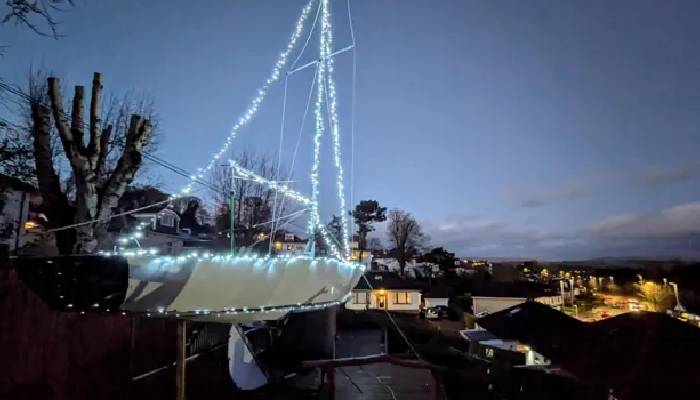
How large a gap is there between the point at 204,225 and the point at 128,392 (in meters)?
32.8

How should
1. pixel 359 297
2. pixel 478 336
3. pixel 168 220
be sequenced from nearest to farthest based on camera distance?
pixel 478 336, pixel 168 220, pixel 359 297

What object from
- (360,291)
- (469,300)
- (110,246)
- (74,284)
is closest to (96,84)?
(110,246)

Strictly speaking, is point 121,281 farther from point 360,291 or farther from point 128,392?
point 360,291

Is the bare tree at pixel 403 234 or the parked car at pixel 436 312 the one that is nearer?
the parked car at pixel 436 312

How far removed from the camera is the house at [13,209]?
15370mm

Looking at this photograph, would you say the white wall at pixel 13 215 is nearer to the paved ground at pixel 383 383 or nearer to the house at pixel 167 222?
the house at pixel 167 222

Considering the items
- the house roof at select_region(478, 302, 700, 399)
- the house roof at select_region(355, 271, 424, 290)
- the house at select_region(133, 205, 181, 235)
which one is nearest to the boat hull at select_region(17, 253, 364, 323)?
the house roof at select_region(478, 302, 700, 399)

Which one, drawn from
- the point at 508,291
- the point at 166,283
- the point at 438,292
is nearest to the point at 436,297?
the point at 438,292

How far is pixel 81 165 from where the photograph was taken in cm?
723

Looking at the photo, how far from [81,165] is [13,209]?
502 inches

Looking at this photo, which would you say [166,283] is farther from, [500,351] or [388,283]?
[388,283]

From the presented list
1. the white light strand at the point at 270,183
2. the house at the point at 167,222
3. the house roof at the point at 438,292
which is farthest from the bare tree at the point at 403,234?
the white light strand at the point at 270,183

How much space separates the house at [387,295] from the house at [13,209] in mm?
23822

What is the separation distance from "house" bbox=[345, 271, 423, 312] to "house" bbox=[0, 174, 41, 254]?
Answer: 23.8 meters
